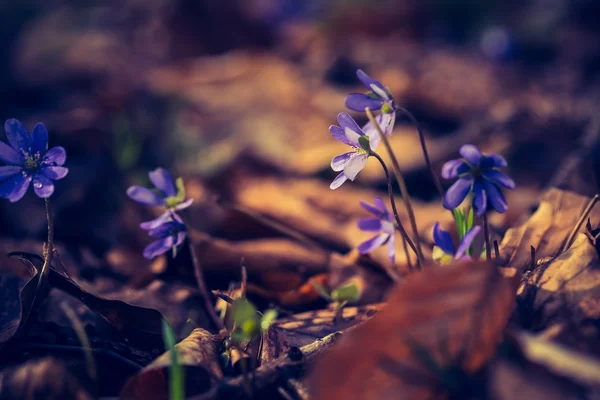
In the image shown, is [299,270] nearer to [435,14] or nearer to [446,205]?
[446,205]

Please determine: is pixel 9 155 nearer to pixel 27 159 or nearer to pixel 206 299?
pixel 27 159

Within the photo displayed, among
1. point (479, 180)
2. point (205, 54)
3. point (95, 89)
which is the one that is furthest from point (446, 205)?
point (205, 54)

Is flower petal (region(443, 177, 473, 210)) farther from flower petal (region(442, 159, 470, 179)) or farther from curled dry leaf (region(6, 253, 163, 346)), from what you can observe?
curled dry leaf (region(6, 253, 163, 346))

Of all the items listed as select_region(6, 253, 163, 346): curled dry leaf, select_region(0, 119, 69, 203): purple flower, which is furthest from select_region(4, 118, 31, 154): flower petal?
select_region(6, 253, 163, 346): curled dry leaf

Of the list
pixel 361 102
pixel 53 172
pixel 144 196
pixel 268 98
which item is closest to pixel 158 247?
pixel 144 196

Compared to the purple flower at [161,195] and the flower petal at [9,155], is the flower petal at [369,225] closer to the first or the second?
the purple flower at [161,195]
